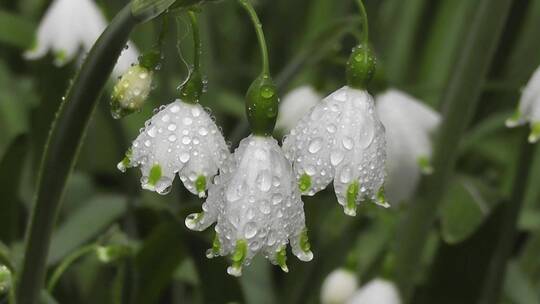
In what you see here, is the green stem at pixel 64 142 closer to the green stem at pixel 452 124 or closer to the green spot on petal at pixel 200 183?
the green spot on petal at pixel 200 183

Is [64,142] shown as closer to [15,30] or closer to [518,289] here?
[518,289]

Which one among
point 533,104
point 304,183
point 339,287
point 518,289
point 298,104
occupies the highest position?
point 304,183

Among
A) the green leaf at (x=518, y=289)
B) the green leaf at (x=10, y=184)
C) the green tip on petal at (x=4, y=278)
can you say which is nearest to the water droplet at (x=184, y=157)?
the green tip on petal at (x=4, y=278)

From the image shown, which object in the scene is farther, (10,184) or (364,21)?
(10,184)

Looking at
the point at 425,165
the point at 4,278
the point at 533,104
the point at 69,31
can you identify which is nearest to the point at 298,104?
the point at 425,165

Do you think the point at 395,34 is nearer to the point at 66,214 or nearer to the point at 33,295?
the point at 66,214

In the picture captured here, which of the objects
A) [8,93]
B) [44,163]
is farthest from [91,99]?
[8,93]

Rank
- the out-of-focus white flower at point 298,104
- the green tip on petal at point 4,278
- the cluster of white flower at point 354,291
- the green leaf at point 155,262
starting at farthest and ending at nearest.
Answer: the out-of-focus white flower at point 298,104 → the cluster of white flower at point 354,291 → the green leaf at point 155,262 → the green tip on petal at point 4,278
